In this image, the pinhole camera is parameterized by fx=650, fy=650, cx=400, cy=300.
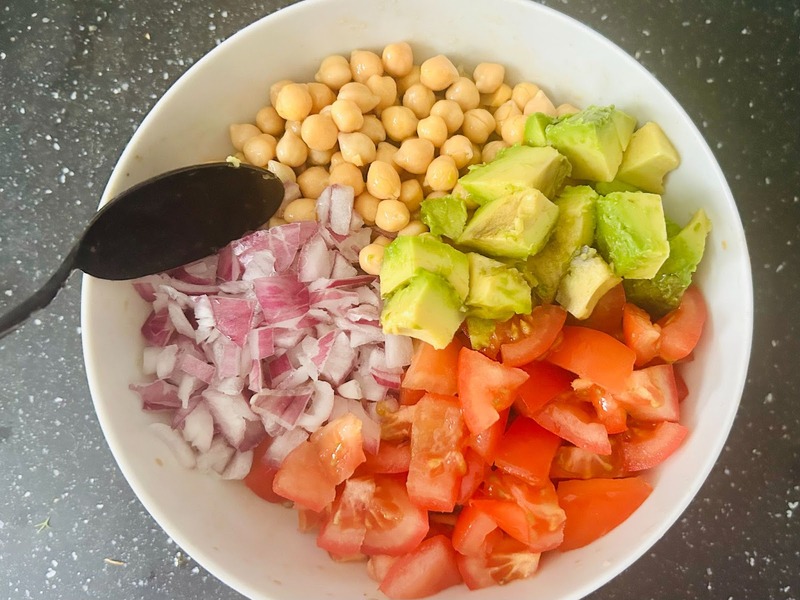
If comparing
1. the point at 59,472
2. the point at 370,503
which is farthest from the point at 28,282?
the point at 370,503

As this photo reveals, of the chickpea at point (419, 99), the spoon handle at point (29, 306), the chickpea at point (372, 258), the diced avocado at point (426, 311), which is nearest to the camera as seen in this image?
the spoon handle at point (29, 306)

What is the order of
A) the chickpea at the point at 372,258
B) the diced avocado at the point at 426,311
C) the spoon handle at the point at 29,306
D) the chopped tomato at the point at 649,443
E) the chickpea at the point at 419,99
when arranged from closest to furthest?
the spoon handle at the point at 29,306, the diced avocado at the point at 426,311, the chopped tomato at the point at 649,443, the chickpea at the point at 372,258, the chickpea at the point at 419,99

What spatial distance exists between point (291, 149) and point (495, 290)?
0.61 meters

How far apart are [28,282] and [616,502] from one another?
1.51 m

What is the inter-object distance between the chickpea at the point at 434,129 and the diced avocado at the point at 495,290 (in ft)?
1.19

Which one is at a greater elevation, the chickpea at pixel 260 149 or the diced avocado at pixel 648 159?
the diced avocado at pixel 648 159

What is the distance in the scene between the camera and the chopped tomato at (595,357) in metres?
1.31

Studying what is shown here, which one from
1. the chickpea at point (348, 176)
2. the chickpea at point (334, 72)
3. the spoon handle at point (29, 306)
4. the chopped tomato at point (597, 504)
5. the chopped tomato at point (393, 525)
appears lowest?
the chopped tomato at point (393, 525)

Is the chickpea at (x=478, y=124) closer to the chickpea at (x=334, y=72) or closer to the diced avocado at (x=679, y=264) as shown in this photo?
the chickpea at (x=334, y=72)

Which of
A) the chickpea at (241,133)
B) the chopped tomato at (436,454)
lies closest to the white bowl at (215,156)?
the chickpea at (241,133)

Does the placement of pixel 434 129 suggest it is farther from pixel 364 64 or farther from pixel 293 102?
pixel 293 102

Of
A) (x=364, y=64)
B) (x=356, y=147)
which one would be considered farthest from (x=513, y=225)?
(x=364, y=64)

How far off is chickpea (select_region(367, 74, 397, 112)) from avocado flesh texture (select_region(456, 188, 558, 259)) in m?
0.42

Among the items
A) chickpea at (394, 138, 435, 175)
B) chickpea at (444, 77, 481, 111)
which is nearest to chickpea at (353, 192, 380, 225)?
chickpea at (394, 138, 435, 175)
